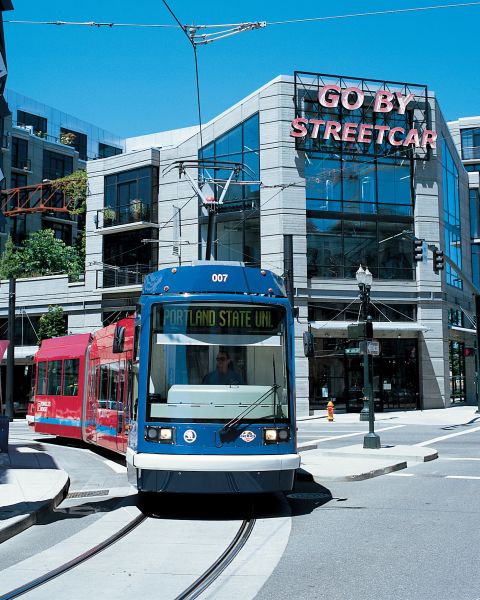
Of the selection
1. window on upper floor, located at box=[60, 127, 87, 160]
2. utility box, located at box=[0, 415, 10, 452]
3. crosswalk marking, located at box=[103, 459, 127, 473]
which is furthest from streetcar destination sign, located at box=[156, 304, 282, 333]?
window on upper floor, located at box=[60, 127, 87, 160]

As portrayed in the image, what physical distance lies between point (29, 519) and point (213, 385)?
300 centimetres

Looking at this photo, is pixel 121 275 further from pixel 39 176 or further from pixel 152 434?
pixel 152 434

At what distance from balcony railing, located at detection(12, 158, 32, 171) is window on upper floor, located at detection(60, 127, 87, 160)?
7.37 meters

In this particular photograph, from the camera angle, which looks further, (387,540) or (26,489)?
(26,489)

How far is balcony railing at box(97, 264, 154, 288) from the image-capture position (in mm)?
42062

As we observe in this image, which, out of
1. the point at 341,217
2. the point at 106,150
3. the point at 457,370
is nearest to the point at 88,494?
the point at 341,217

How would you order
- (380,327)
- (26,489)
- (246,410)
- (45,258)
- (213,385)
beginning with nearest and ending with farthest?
(246,410)
(213,385)
(26,489)
(380,327)
(45,258)

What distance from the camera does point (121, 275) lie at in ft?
140

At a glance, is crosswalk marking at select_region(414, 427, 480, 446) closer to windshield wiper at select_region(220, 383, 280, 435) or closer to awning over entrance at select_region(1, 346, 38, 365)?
windshield wiper at select_region(220, 383, 280, 435)

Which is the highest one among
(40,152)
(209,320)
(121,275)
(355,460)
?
(40,152)

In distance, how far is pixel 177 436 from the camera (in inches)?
389

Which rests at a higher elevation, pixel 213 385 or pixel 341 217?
pixel 341 217

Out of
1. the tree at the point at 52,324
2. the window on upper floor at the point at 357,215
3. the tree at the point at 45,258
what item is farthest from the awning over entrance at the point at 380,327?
the tree at the point at 45,258

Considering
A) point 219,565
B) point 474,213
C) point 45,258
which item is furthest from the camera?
point 474,213
